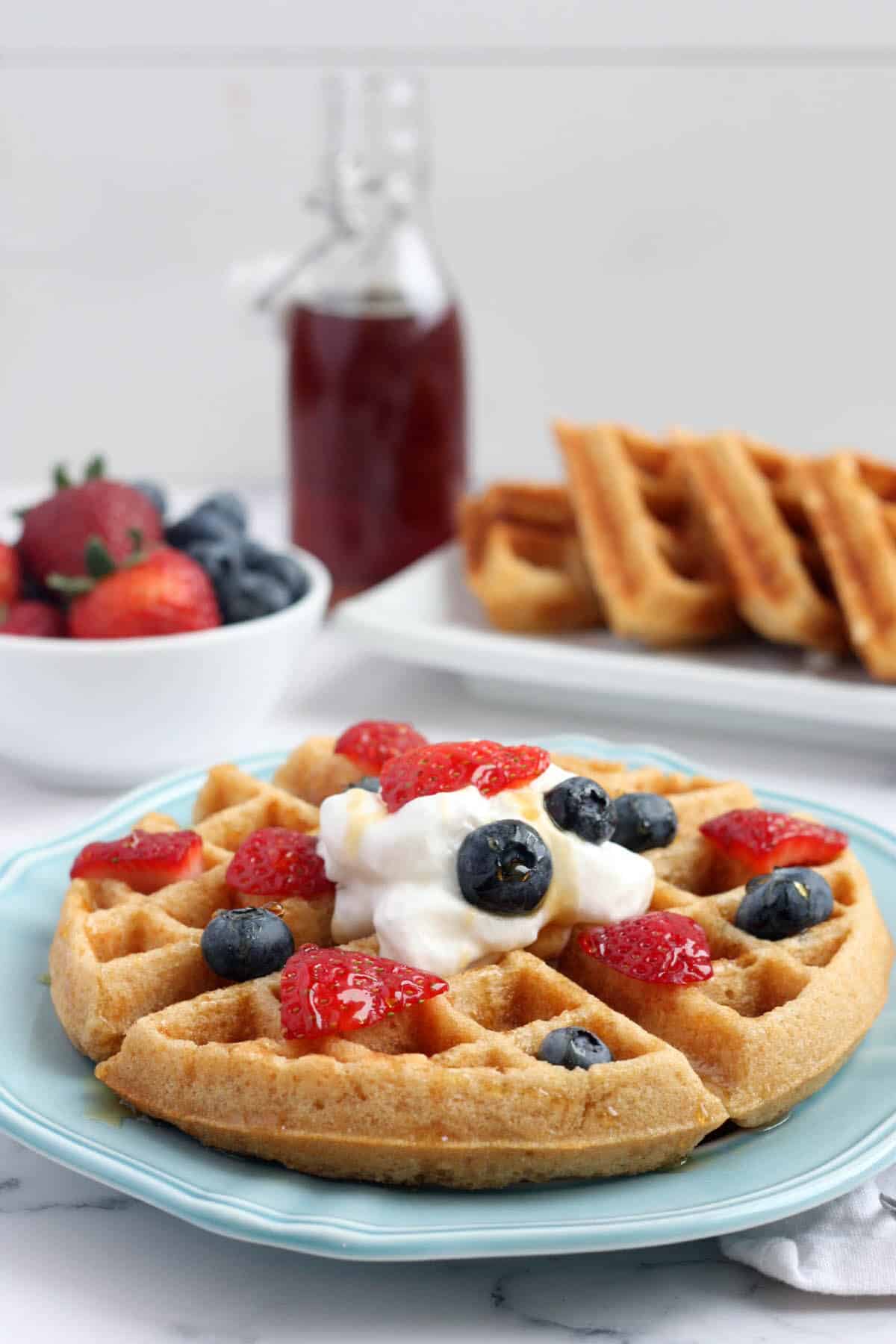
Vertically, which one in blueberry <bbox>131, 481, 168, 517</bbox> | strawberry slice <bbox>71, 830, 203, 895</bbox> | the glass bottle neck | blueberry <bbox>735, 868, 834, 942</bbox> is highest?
the glass bottle neck

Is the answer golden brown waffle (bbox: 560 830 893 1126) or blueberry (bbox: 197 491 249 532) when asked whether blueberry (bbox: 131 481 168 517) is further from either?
golden brown waffle (bbox: 560 830 893 1126)

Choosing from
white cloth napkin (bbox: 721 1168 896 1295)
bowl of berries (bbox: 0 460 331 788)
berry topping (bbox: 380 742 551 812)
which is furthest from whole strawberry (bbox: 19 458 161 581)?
white cloth napkin (bbox: 721 1168 896 1295)

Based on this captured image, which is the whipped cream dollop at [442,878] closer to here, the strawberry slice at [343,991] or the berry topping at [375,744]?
the strawberry slice at [343,991]

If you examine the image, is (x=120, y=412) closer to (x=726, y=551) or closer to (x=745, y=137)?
(x=745, y=137)

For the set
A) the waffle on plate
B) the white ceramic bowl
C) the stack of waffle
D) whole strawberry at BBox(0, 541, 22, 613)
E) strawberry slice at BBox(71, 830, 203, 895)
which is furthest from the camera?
the stack of waffle

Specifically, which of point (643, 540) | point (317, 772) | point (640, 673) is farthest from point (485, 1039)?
point (643, 540)

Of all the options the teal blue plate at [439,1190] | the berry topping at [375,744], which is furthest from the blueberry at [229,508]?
the teal blue plate at [439,1190]
